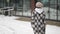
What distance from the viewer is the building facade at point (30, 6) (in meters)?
20.9

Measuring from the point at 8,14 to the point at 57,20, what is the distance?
779 centimetres

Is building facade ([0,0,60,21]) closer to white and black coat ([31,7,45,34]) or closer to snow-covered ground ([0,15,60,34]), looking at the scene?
snow-covered ground ([0,15,60,34])

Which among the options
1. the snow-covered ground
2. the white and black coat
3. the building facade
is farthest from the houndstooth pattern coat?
the building facade

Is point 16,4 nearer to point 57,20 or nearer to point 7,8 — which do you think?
point 7,8

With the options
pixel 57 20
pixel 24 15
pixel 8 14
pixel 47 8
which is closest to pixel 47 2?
pixel 47 8

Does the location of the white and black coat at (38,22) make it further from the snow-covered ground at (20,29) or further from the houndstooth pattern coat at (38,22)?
the snow-covered ground at (20,29)

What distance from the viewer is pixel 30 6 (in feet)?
79.0

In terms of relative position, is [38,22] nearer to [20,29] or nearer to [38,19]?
[38,19]

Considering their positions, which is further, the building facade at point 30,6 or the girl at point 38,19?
the building facade at point 30,6

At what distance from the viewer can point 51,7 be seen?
21203mm

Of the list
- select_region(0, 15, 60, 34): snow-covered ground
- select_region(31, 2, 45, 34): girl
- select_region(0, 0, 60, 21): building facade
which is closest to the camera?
select_region(31, 2, 45, 34): girl

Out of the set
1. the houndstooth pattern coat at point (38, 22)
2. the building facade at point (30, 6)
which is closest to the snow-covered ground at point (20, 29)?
the building facade at point (30, 6)

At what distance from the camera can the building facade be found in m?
20.9

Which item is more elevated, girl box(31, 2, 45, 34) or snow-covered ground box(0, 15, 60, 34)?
girl box(31, 2, 45, 34)
